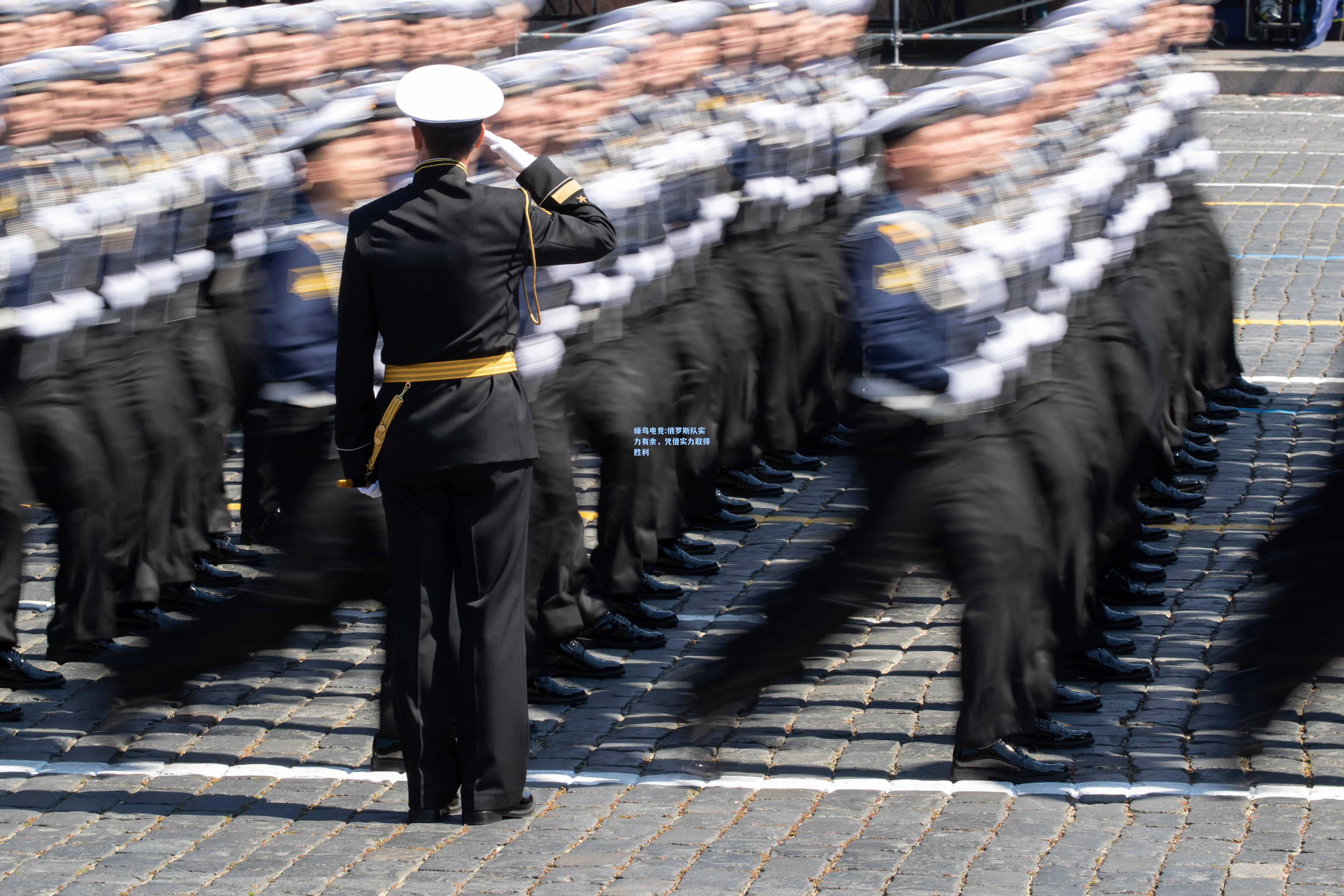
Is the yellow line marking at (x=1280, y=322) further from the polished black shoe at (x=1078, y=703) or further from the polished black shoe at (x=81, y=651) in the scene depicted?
the polished black shoe at (x=81, y=651)

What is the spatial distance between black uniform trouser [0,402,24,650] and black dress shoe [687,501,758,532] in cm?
300

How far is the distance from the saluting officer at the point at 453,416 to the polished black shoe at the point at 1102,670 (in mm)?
2039

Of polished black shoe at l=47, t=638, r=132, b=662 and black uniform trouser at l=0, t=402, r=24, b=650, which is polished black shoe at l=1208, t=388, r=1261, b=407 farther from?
black uniform trouser at l=0, t=402, r=24, b=650

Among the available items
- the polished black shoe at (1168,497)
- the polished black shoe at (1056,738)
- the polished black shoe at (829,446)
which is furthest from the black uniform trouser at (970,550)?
the polished black shoe at (829,446)

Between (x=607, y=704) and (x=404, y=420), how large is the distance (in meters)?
1.62

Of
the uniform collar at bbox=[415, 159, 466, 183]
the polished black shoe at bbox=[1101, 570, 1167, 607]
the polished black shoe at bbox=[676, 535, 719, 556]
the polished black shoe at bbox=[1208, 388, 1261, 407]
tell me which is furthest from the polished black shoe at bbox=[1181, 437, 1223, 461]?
the uniform collar at bbox=[415, 159, 466, 183]

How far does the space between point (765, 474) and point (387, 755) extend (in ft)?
12.2

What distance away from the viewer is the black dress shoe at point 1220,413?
9203mm

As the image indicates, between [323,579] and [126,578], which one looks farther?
[126,578]

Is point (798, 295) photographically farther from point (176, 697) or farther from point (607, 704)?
point (176, 697)

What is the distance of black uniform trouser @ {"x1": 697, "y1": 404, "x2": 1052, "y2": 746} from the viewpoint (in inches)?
192

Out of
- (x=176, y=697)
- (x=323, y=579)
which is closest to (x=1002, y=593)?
(x=323, y=579)

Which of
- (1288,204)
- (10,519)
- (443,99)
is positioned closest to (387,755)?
(10,519)

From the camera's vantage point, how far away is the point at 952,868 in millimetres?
4414
